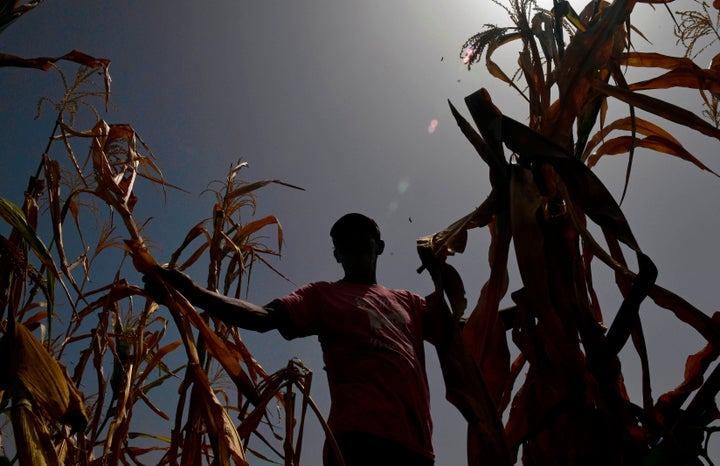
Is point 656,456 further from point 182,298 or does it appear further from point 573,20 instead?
point 573,20

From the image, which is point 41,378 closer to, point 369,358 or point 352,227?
point 369,358

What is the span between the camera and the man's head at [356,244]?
1.85m

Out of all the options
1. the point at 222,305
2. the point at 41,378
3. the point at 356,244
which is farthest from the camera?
the point at 356,244

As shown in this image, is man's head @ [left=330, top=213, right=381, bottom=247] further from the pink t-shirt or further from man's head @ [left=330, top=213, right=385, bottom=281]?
the pink t-shirt

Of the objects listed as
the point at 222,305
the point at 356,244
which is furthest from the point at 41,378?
the point at 356,244

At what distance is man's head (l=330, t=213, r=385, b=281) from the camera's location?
1850mm

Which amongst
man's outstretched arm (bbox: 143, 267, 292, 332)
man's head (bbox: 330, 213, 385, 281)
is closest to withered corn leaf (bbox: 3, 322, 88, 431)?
man's outstretched arm (bbox: 143, 267, 292, 332)

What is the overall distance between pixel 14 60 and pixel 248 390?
2.84ft

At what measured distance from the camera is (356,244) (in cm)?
185

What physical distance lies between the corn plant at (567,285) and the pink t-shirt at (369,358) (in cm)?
22

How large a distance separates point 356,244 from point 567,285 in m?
0.72

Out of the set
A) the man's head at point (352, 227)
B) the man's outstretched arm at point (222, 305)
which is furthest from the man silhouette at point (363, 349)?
the man's head at point (352, 227)

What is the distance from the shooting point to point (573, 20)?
1.69 meters

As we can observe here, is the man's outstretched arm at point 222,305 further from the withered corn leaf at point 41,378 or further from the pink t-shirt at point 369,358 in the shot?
the withered corn leaf at point 41,378
